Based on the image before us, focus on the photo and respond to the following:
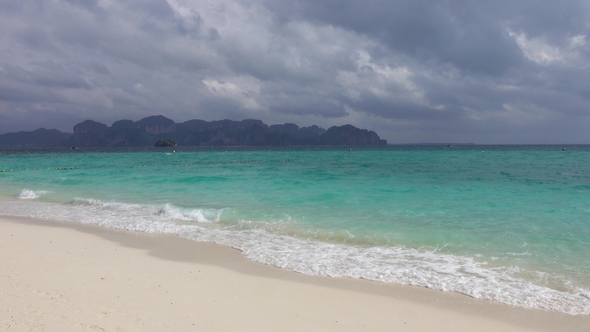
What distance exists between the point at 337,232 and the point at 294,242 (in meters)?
1.45

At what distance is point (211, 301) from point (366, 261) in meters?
3.33

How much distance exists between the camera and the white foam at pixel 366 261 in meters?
5.90

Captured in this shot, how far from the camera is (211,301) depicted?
217 inches

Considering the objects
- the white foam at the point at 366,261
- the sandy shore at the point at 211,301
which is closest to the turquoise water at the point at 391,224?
the white foam at the point at 366,261

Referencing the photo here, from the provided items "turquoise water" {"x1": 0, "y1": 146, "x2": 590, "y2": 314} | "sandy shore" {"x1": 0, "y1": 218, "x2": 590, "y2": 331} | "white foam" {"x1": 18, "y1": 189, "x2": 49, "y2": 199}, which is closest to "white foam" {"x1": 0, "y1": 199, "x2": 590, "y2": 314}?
"turquoise water" {"x1": 0, "y1": 146, "x2": 590, "y2": 314}

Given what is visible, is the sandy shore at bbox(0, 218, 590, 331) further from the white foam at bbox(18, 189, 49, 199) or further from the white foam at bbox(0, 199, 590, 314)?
the white foam at bbox(18, 189, 49, 199)

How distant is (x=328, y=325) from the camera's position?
4.89m

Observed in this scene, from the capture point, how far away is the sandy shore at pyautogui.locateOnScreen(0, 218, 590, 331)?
4.77 m

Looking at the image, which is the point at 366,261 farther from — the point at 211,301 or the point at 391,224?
the point at 391,224

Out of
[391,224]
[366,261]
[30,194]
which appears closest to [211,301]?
[366,261]

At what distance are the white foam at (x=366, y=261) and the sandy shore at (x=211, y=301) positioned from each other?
1.00 feet

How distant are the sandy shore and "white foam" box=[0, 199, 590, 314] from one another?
1.00 feet

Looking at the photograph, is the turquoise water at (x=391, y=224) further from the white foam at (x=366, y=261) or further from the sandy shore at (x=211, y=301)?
the sandy shore at (x=211, y=301)

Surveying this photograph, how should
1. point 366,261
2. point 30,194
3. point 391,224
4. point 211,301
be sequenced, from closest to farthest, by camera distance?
point 211,301 → point 366,261 → point 391,224 → point 30,194
